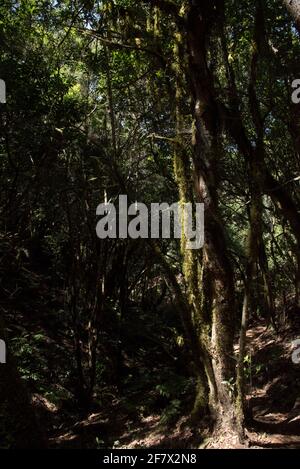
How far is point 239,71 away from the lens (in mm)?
9328

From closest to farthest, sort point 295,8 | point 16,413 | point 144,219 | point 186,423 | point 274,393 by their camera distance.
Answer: point 295,8 → point 16,413 → point 186,423 → point 274,393 → point 144,219

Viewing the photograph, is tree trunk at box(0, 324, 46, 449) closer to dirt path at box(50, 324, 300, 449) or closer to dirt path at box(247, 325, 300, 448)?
dirt path at box(50, 324, 300, 449)

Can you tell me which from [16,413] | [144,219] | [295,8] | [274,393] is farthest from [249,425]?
[144,219]

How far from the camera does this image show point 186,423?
5.20 metres

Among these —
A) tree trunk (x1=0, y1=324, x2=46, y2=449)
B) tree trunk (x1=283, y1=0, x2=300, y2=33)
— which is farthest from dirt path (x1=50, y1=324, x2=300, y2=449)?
tree trunk (x1=283, y1=0, x2=300, y2=33)

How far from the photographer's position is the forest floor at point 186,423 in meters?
4.68

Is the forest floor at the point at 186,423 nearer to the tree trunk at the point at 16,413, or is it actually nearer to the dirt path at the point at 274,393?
the dirt path at the point at 274,393

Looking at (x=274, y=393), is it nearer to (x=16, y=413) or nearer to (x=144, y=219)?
(x=144, y=219)

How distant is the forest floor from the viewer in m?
4.68

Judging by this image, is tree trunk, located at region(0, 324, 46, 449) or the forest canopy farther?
the forest canopy

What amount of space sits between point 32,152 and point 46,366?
158 inches

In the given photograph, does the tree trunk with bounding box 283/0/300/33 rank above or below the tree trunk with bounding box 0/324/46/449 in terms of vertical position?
above

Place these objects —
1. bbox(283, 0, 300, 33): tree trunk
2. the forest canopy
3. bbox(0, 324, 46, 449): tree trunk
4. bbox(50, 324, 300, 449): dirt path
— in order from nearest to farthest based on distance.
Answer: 1. bbox(283, 0, 300, 33): tree trunk
2. bbox(0, 324, 46, 449): tree trunk
3. bbox(50, 324, 300, 449): dirt path
4. the forest canopy

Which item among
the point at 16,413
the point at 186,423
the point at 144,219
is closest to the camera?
the point at 16,413
